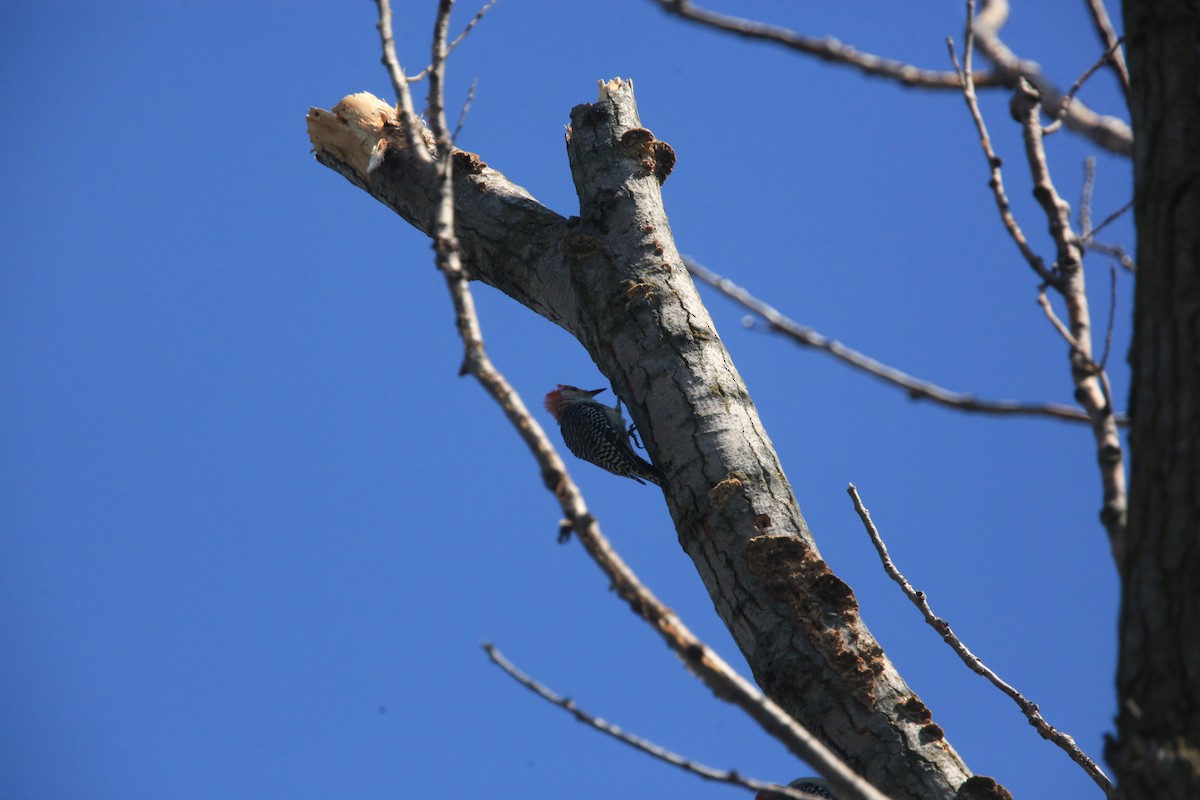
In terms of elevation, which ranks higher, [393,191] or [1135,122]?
[393,191]

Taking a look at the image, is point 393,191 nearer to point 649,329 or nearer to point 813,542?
point 649,329

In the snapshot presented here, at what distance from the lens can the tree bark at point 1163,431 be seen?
6.01 ft

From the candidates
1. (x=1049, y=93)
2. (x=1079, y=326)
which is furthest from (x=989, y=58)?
(x=1079, y=326)

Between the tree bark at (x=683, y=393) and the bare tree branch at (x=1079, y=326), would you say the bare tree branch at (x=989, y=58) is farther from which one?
the tree bark at (x=683, y=393)

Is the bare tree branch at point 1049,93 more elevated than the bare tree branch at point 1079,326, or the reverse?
the bare tree branch at point 1049,93

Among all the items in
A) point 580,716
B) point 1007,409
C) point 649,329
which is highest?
point 649,329

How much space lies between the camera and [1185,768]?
1.79 m

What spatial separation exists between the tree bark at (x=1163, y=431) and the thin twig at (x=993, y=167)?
25 cm

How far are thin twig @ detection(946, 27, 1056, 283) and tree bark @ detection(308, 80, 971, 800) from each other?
4.84 ft

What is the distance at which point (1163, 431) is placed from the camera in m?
1.90

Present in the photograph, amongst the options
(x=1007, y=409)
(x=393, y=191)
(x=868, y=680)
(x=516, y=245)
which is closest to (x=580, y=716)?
(x=1007, y=409)

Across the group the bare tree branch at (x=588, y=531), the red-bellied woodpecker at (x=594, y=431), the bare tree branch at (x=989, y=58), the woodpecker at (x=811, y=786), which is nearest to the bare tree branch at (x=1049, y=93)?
the bare tree branch at (x=989, y=58)

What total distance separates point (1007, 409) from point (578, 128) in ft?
11.3

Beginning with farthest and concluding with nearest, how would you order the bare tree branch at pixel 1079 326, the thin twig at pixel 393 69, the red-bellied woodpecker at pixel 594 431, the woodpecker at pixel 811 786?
the red-bellied woodpecker at pixel 594 431
the woodpecker at pixel 811 786
the thin twig at pixel 393 69
the bare tree branch at pixel 1079 326
